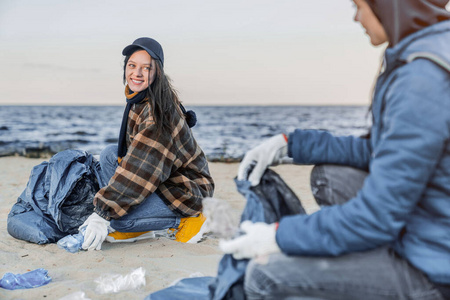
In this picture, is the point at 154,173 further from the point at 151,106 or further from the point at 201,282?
the point at 201,282

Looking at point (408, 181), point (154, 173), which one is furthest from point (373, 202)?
point (154, 173)

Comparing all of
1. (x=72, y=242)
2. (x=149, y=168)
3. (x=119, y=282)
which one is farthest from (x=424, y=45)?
(x=72, y=242)

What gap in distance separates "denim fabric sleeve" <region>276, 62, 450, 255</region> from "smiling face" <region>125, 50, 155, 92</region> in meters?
2.16

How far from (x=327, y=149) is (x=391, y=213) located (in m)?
0.58

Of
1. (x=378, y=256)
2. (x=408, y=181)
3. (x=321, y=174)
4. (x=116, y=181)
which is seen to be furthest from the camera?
(x=116, y=181)

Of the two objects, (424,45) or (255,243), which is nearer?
(424,45)

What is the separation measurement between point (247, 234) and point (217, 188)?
377cm

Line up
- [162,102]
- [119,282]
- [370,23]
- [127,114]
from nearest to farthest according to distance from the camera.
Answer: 1. [370,23]
2. [119,282]
3. [162,102]
4. [127,114]

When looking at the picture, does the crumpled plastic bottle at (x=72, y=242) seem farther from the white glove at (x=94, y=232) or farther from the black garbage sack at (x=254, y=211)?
the black garbage sack at (x=254, y=211)

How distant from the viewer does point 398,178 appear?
50.0 inches

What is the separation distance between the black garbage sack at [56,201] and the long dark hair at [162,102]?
30.0 inches

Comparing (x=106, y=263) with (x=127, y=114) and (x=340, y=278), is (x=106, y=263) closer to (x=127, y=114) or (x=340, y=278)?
(x=127, y=114)

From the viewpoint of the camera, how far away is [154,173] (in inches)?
122

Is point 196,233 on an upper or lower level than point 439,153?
lower
